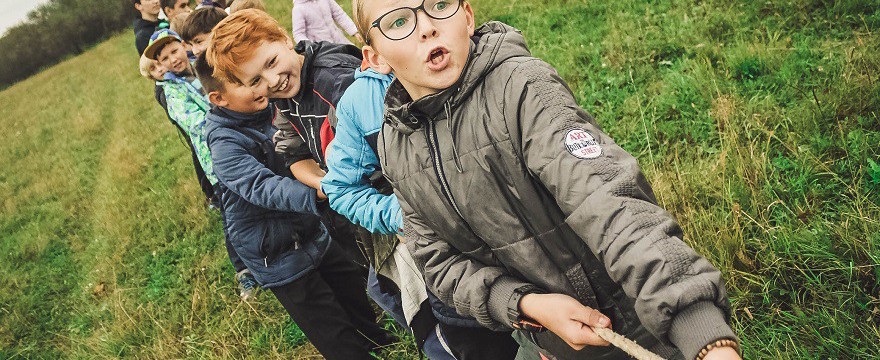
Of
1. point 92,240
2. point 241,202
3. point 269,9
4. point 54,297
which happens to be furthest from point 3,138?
point 241,202

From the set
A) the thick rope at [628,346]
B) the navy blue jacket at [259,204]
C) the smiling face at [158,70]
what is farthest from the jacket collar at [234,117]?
the thick rope at [628,346]

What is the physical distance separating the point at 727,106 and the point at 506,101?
8.15 ft

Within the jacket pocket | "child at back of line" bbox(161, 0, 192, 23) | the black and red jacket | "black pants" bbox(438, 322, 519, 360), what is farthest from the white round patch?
"child at back of line" bbox(161, 0, 192, 23)

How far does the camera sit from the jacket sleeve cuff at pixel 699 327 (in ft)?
3.04

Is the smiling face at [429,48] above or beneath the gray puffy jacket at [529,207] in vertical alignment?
above

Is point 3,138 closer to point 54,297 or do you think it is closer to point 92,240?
point 92,240

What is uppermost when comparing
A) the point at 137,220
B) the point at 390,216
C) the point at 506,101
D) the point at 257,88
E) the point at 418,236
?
the point at 506,101

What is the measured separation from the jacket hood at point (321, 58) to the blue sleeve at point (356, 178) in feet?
1.48

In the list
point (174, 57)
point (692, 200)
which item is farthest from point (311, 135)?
point (174, 57)

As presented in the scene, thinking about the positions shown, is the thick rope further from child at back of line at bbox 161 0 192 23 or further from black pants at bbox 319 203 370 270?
child at back of line at bbox 161 0 192 23

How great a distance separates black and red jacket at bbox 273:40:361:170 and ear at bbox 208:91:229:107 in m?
0.42

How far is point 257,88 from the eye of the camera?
279 centimetres

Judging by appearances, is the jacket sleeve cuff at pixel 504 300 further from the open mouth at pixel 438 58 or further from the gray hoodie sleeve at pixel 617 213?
the open mouth at pixel 438 58

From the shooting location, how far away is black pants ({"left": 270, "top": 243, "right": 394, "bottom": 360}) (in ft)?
10.5
